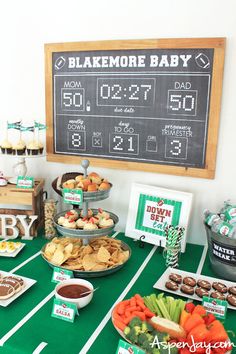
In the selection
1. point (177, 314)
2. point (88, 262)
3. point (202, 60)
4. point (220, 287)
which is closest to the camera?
point (177, 314)

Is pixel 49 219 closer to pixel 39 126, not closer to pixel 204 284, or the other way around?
pixel 39 126

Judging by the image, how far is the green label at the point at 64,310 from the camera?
1090mm

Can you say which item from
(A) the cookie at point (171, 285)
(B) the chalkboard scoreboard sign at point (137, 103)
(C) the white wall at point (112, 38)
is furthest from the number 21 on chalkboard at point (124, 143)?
(A) the cookie at point (171, 285)

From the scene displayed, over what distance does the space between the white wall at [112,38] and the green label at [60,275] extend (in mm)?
594

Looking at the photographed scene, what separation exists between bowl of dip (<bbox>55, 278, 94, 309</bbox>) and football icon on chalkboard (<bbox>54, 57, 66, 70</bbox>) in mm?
1102

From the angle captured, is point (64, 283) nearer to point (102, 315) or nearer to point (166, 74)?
point (102, 315)

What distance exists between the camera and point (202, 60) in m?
1.52

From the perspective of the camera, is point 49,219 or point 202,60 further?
point 49,219

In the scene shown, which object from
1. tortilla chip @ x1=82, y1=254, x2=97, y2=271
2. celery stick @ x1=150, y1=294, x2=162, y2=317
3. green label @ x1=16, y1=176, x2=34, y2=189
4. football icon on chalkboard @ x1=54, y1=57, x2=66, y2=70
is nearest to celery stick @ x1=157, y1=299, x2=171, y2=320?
celery stick @ x1=150, y1=294, x2=162, y2=317

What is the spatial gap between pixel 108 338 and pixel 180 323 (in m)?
0.22

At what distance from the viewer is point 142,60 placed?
1.62 metres

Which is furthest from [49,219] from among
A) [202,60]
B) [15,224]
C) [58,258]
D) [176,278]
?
[202,60]

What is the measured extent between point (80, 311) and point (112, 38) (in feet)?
4.11

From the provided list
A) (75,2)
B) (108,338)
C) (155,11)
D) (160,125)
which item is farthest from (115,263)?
(75,2)
